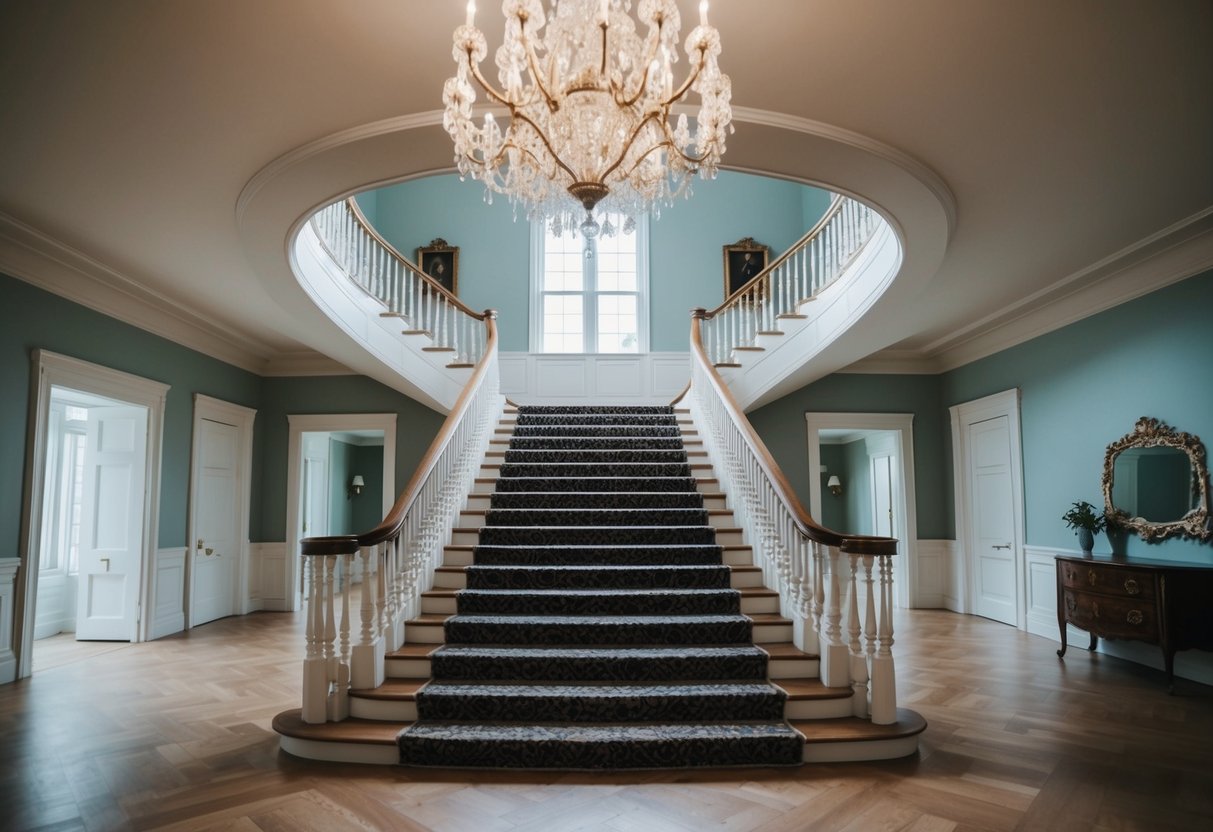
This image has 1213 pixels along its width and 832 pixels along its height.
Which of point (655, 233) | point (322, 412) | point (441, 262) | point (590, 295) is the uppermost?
point (655, 233)

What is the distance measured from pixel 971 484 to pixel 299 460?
24.4 feet

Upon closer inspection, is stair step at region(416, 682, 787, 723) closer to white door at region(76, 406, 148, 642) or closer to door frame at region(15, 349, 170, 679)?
door frame at region(15, 349, 170, 679)

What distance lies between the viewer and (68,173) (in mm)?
4074

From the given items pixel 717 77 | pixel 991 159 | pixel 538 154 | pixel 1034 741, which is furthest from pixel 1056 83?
pixel 1034 741

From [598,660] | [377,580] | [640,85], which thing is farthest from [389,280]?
[640,85]

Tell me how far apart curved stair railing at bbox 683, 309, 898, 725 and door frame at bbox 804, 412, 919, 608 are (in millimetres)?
2919

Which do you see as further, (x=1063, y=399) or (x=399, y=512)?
A: (x=1063, y=399)

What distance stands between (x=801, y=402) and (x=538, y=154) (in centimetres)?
630

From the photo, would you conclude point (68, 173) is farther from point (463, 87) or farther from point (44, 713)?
point (44, 713)

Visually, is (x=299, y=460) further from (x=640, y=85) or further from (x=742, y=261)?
(x=640, y=85)

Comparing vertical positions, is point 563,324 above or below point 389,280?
above

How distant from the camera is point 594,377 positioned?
989 centimetres

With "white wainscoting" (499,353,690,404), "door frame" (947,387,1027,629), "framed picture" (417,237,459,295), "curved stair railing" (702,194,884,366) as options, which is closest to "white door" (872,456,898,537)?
"door frame" (947,387,1027,629)

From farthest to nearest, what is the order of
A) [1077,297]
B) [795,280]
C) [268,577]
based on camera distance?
[268,577] → [795,280] → [1077,297]
